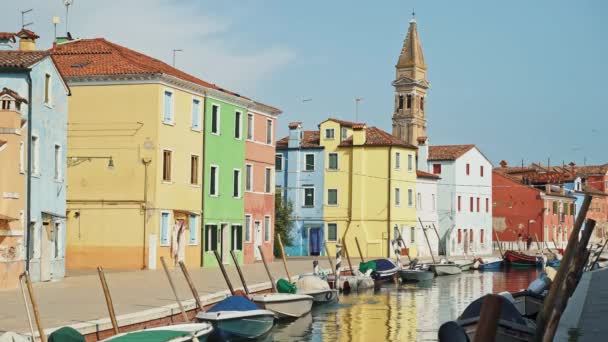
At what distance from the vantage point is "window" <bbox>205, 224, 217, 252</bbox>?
3994 centimetres

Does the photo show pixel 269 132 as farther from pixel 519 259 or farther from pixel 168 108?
pixel 519 259

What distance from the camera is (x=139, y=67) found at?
3688 centimetres

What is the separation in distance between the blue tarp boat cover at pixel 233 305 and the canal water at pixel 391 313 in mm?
1449

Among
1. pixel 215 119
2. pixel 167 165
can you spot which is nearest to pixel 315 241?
pixel 215 119

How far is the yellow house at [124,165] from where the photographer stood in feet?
118

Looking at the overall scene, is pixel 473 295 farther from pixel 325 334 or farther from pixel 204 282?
pixel 325 334

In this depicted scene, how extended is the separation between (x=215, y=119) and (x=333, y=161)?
16.7 metres

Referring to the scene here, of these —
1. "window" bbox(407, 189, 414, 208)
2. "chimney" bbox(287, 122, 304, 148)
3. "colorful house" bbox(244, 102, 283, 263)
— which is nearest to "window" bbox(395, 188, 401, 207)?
"window" bbox(407, 189, 414, 208)

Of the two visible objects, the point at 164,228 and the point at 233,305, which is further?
the point at 164,228

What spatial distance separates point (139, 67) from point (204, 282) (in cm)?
1080

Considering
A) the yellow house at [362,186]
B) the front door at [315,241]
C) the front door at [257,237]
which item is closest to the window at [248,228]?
the front door at [257,237]

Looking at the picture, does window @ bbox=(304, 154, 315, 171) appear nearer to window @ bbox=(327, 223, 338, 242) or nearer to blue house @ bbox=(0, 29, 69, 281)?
window @ bbox=(327, 223, 338, 242)

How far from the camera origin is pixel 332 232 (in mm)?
56656

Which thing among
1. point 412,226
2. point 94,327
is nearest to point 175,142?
point 94,327
